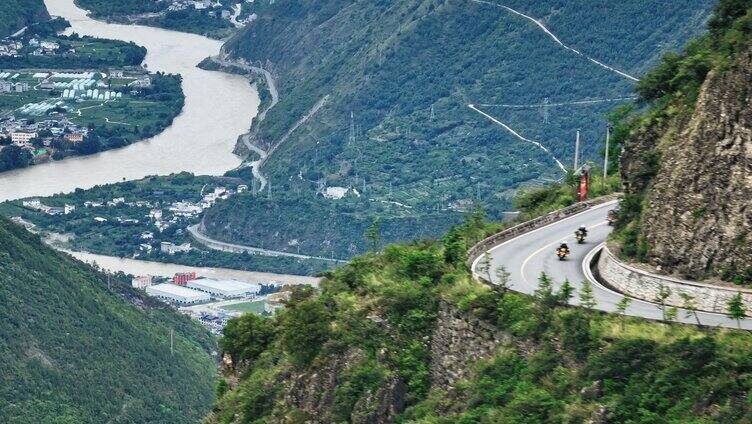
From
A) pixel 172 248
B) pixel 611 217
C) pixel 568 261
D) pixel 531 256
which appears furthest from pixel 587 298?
pixel 172 248

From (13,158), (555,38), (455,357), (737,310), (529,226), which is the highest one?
(737,310)

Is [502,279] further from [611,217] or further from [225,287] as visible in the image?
[225,287]

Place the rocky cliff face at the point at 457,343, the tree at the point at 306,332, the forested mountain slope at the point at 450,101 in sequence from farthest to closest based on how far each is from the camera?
the forested mountain slope at the point at 450,101
the tree at the point at 306,332
the rocky cliff face at the point at 457,343

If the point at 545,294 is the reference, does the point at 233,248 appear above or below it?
below

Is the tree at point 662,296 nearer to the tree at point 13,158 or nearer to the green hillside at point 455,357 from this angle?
the green hillside at point 455,357

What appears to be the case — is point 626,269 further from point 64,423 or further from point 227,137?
point 227,137

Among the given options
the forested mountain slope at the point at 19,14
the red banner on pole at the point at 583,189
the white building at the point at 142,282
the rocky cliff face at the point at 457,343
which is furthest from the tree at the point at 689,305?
the forested mountain slope at the point at 19,14
